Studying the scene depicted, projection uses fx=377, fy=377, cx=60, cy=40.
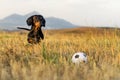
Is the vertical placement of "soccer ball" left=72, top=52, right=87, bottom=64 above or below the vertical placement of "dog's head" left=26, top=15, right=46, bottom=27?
below

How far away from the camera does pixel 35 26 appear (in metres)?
8.44

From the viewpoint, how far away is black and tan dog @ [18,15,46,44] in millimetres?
8336

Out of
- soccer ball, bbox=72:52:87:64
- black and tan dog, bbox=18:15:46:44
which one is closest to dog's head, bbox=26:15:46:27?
black and tan dog, bbox=18:15:46:44

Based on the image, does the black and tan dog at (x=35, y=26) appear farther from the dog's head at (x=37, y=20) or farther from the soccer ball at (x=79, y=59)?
the soccer ball at (x=79, y=59)

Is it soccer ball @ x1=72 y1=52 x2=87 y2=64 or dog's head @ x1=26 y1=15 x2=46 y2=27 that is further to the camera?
dog's head @ x1=26 y1=15 x2=46 y2=27

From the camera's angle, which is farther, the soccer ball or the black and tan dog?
the black and tan dog

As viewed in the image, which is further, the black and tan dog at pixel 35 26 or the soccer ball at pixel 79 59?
the black and tan dog at pixel 35 26

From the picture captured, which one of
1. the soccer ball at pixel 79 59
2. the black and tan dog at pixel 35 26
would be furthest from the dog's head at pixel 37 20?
the soccer ball at pixel 79 59

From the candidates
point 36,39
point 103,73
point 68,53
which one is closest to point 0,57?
point 68,53

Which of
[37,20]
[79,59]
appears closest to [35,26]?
[37,20]

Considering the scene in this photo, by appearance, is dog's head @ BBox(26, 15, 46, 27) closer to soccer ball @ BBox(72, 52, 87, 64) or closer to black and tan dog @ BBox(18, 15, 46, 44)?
black and tan dog @ BBox(18, 15, 46, 44)

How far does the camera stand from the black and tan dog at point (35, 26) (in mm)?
8336

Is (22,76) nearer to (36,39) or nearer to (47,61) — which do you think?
(47,61)

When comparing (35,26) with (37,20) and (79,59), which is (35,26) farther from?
(79,59)
